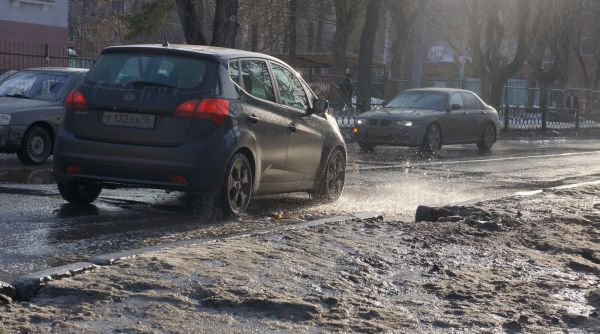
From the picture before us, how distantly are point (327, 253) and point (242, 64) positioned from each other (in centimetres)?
313

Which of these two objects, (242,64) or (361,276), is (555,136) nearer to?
(242,64)

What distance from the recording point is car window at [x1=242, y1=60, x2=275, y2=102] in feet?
31.7

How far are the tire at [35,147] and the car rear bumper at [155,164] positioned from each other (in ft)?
17.8

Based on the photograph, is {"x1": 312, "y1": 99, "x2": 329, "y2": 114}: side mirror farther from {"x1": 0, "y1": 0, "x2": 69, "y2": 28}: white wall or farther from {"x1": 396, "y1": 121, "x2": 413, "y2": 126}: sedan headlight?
{"x1": 0, "y1": 0, "x2": 69, "y2": 28}: white wall

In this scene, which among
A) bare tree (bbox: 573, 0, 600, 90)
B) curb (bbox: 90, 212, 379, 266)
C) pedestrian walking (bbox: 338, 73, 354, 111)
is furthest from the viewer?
bare tree (bbox: 573, 0, 600, 90)

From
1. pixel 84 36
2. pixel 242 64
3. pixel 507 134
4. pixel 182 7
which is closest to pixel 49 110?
pixel 242 64

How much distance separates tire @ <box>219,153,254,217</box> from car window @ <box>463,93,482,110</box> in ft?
50.7

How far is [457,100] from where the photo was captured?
23.7m

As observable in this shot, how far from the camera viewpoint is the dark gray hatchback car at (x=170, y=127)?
880 cm

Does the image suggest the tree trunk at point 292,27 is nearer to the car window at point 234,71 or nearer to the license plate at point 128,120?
the car window at point 234,71

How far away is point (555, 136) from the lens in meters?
37.2

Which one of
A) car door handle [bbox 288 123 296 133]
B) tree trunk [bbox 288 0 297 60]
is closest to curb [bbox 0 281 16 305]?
car door handle [bbox 288 123 296 133]

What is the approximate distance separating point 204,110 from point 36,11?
2871cm

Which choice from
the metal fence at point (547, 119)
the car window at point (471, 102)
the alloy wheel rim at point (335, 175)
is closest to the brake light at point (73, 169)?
the alloy wheel rim at point (335, 175)
